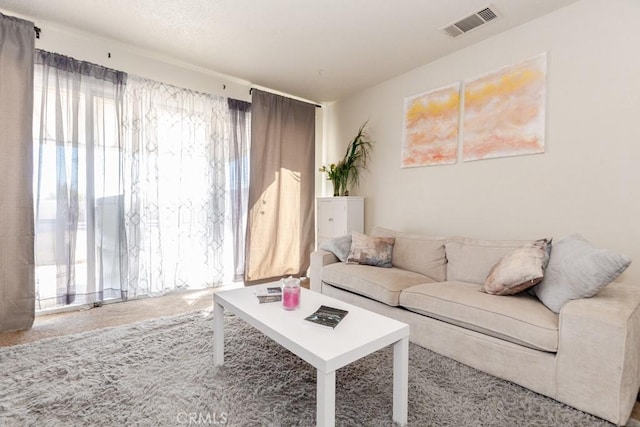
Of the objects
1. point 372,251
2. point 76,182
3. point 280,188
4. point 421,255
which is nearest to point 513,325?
point 421,255

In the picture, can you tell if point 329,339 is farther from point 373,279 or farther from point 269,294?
point 373,279

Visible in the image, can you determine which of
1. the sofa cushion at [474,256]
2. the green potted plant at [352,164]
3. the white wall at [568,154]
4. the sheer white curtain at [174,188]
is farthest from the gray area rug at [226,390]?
the green potted plant at [352,164]

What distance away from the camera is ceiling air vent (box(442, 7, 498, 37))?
92.2 inches

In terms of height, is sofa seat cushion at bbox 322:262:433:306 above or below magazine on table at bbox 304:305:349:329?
below

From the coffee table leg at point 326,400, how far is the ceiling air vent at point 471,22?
2738 mm

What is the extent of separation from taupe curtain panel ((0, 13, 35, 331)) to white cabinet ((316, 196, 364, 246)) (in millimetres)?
2808

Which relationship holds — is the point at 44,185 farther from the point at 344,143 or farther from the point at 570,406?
the point at 570,406

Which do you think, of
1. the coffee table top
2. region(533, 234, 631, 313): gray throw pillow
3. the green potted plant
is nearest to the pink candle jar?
the coffee table top

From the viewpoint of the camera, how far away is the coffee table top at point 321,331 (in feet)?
3.84

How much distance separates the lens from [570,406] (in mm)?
1452

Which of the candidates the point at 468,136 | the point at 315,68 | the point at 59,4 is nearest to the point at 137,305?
the point at 59,4

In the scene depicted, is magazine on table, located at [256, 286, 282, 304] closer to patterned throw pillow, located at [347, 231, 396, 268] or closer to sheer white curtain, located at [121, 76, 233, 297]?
patterned throw pillow, located at [347, 231, 396, 268]


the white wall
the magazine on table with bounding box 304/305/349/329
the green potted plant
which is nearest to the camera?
the magazine on table with bounding box 304/305/349/329

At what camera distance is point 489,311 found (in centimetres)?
173
